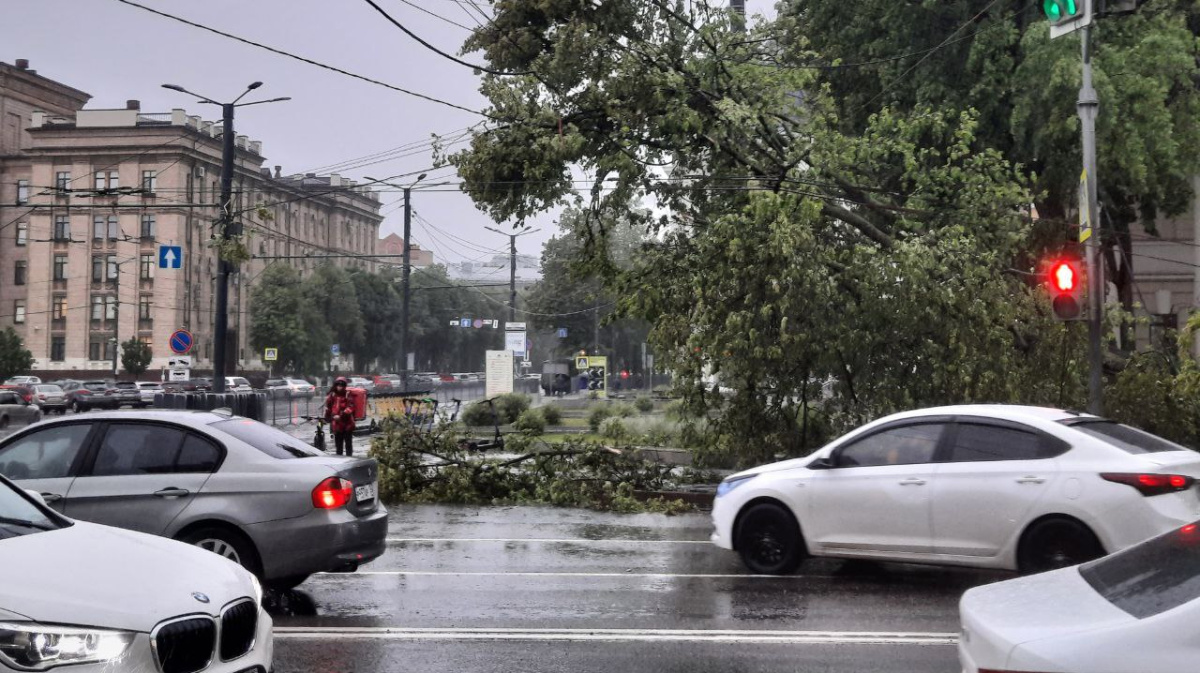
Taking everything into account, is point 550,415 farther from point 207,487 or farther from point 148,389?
point 148,389

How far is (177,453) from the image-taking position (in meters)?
9.14

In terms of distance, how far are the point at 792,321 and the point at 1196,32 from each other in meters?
14.5

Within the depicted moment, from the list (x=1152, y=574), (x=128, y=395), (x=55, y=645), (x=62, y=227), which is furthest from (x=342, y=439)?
(x=62, y=227)

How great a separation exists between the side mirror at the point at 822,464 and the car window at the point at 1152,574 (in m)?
5.46

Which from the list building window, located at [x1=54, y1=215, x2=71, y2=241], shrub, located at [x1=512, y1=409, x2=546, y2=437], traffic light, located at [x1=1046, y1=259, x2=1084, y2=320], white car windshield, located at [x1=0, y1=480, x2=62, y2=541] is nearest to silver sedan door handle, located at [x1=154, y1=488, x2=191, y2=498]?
white car windshield, located at [x1=0, y1=480, x2=62, y2=541]

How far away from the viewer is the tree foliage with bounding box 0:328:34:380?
239ft

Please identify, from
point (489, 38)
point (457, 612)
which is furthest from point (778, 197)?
point (457, 612)

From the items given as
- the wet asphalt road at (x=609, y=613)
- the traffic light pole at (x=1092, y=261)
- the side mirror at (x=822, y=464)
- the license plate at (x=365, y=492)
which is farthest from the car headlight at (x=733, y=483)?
the traffic light pole at (x=1092, y=261)

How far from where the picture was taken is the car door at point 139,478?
8.85m

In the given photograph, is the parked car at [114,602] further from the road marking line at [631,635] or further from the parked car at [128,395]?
the parked car at [128,395]

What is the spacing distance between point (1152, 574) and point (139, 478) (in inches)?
285

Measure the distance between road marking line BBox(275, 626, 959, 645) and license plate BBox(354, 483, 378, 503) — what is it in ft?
3.87

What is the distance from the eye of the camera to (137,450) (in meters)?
9.16

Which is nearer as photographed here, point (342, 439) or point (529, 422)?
point (342, 439)
